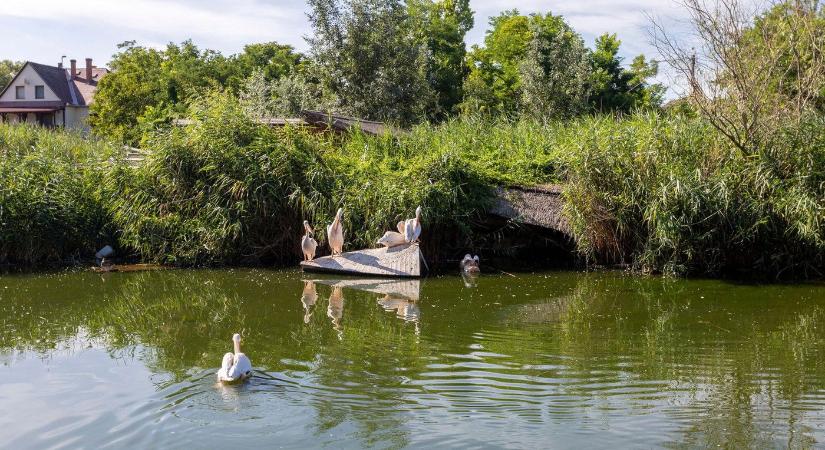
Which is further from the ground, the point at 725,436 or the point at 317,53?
the point at 317,53

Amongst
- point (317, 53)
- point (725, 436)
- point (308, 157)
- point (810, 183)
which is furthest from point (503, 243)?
point (317, 53)

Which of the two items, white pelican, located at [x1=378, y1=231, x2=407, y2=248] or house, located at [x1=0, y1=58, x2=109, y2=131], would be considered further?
house, located at [x1=0, y1=58, x2=109, y2=131]

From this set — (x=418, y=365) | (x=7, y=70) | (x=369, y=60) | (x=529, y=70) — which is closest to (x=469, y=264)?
(x=418, y=365)

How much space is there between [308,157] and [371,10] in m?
10.1

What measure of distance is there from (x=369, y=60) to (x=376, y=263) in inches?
477

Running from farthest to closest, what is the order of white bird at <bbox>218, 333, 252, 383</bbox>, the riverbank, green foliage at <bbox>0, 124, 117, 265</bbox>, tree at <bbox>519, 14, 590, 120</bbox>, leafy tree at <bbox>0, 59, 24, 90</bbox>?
leafy tree at <bbox>0, 59, 24, 90</bbox>
tree at <bbox>519, 14, 590, 120</bbox>
green foliage at <bbox>0, 124, 117, 265</bbox>
the riverbank
white bird at <bbox>218, 333, 252, 383</bbox>

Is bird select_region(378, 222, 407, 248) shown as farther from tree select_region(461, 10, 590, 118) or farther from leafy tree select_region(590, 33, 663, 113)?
leafy tree select_region(590, 33, 663, 113)

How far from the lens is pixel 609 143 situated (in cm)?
1564

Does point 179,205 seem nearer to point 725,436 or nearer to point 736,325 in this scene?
point 736,325

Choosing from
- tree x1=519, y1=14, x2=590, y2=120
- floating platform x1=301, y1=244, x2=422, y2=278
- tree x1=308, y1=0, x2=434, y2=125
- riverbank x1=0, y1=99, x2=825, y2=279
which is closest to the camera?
riverbank x1=0, y1=99, x2=825, y2=279

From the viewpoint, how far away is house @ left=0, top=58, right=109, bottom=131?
50.3 meters

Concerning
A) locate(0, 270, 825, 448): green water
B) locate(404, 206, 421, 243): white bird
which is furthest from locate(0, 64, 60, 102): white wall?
locate(404, 206, 421, 243): white bird

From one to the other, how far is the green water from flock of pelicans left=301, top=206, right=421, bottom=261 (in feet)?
3.55

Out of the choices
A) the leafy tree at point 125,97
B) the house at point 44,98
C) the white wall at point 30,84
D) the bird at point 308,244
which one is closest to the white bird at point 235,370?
the bird at point 308,244
